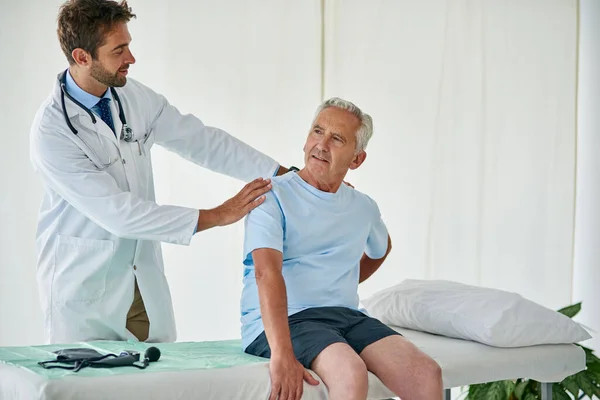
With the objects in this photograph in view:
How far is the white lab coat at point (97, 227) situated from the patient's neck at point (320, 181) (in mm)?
335

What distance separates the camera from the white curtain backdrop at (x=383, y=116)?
3.35 meters

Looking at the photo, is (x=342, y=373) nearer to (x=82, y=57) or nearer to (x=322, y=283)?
(x=322, y=283)

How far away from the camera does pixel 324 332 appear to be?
223cm

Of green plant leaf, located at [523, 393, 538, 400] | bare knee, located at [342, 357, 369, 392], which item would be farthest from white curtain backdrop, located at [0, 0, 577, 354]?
bare knee, located at [342, 357, 369, 392]

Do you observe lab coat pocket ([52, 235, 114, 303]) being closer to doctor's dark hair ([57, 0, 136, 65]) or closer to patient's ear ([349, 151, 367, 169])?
doctor's dark hair ([57, 0, 136, 65])

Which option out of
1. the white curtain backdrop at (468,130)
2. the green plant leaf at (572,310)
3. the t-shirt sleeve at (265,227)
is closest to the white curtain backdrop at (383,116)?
the white curtain backdrop at (468,130)

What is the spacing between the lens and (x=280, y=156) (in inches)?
151

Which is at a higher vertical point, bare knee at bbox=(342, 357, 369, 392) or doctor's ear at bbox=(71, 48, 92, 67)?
doctor's ear at bbox=(71, 48, 92, 67)

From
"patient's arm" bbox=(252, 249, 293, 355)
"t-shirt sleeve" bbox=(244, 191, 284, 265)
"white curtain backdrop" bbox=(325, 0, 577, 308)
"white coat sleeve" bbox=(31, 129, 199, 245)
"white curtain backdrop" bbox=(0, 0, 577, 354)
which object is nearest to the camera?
"patient's arm" bbox=(252, 249, 293, 355)

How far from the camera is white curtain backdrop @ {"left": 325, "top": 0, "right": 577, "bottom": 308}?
4.02 meters

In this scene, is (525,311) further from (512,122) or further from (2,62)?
(2,62)

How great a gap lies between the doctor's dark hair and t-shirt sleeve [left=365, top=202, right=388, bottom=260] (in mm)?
939

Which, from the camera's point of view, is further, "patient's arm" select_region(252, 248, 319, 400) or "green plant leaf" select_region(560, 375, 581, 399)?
"green plant leaf" select_region(560, 375, 581, 399)

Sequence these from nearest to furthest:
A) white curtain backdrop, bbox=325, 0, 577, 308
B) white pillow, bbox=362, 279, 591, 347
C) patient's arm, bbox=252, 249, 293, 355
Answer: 1. patient's arm, bbox=252, 249, 293, 355
2. white pillow, bbox=362, 279, 591, 347
3. white curtain backdrop, bbox=325, 0, 577, 308
